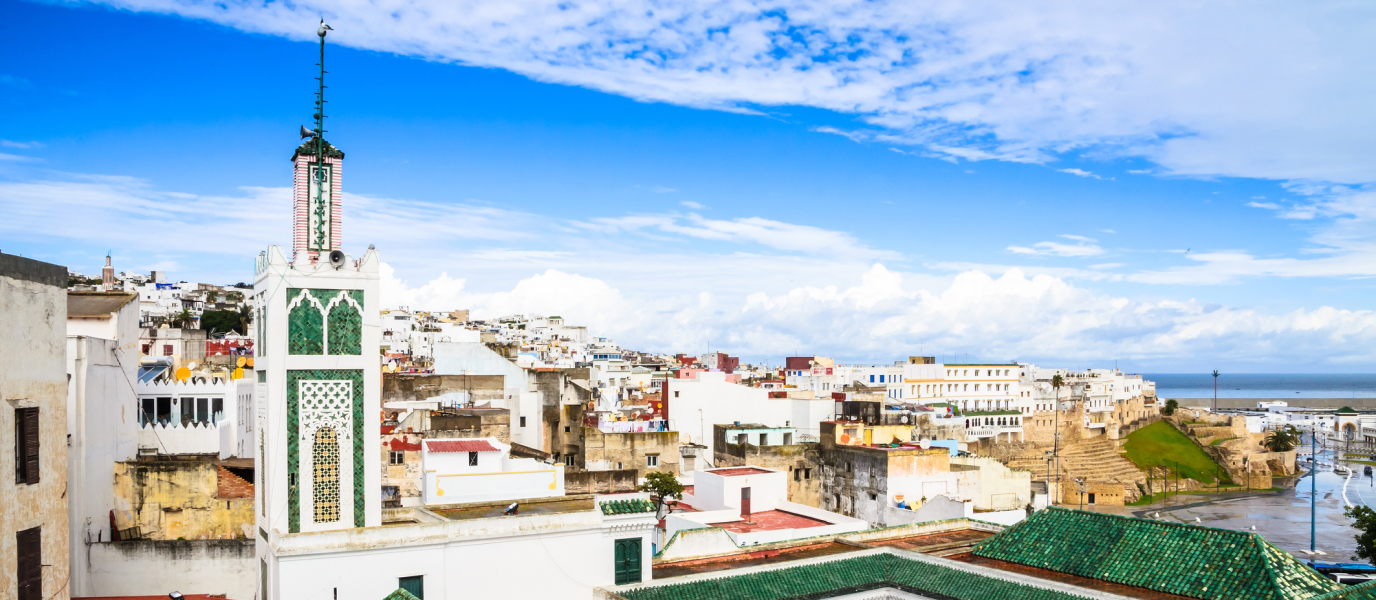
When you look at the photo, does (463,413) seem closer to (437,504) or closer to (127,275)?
(437,504)

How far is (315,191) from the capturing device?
51.7 feet

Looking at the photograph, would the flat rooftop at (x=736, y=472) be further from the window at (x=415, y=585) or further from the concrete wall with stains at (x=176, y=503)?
the window at (x=415, y=585)

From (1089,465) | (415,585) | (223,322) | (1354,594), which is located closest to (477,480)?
(415,585)

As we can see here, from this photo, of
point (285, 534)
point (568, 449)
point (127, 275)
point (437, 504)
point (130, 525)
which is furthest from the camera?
point (127, 275)

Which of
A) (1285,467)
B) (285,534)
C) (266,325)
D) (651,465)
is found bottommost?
(1285,467)

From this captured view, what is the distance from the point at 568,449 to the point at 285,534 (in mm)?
23366

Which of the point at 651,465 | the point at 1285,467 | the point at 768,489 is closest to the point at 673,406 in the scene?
the point at 651,465

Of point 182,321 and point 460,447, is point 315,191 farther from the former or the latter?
point 182,321

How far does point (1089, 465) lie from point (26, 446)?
67.7m

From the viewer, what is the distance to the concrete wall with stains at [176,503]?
22.6 meters

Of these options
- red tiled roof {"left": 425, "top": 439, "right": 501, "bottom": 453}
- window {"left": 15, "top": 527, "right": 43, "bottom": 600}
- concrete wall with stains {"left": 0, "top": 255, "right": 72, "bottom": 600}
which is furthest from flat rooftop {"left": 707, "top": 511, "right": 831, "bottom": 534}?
window {"left": 15, "top": 527, "right": 43, "bottom": 600}

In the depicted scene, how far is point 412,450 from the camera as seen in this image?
93.8 ft

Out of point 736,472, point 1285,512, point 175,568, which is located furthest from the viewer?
point 1285,512

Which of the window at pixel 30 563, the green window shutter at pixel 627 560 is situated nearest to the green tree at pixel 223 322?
the window at pixel 30 563
